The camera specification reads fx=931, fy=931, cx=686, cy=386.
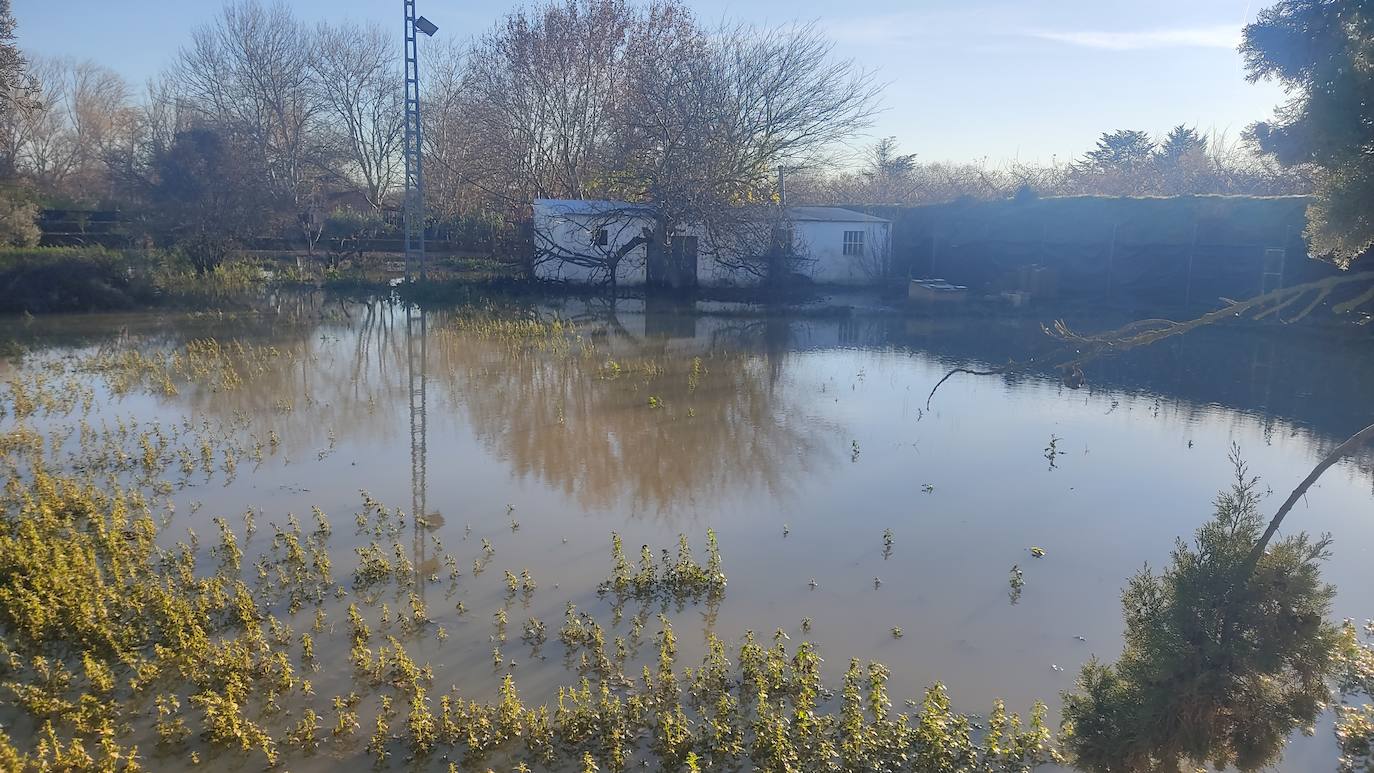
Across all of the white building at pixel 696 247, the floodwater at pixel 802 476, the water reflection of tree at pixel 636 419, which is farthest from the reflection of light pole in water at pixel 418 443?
the white building at pixel 696 247

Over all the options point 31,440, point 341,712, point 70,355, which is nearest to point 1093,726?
point 341,712

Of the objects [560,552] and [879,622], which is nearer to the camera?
[879,622]

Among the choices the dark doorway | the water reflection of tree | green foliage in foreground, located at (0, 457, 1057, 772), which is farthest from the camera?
the dark doorway

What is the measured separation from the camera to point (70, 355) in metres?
16.2

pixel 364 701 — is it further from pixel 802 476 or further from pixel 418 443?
pixel 418 443

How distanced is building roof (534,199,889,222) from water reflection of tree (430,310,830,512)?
926cm

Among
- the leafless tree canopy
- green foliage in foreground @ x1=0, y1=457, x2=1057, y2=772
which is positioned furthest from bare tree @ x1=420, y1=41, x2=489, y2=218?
green foliage in foreground @ x1=0, y1=457, x2=1057, y2=772

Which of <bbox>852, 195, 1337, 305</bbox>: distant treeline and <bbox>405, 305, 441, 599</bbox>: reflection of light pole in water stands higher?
<bbox>852, 195, 1337, 305</bbox>: distant treeline

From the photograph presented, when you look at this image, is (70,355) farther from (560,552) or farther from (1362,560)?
(1362,560)

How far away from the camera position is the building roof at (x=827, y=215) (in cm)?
2905

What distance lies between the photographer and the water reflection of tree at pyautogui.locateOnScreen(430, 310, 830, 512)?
32.1 feet

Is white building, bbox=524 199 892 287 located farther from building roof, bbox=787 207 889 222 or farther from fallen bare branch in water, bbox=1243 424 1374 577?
fallen bare branch in water, bbox=1243 424 1374 577

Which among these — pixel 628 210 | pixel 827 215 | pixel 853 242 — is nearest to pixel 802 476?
pixel 628 210

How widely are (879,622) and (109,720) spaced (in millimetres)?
4751
